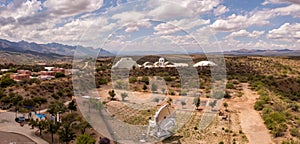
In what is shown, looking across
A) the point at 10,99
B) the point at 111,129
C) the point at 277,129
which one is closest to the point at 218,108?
the point at 277,129

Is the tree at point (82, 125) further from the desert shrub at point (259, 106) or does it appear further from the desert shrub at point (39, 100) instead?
the desert shrub at point (259, 106)

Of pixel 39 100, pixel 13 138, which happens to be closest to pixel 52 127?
pixel 13 138

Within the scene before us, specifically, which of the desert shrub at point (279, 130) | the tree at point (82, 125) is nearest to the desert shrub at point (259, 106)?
the desert shrub at point (279, 130)

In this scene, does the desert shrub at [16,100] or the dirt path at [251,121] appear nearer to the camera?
the dirt path at [251,121]

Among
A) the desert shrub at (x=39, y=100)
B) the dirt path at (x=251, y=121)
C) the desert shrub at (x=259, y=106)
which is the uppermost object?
the desert shrub at (x=39, y=100)

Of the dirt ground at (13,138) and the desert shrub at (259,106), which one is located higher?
the desert shrub at (259,106)

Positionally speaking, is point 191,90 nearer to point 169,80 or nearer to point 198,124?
point 169,80

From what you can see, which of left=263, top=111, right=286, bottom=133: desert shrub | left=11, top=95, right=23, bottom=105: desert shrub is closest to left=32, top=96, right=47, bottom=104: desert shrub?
A: left=11, top=95, right=23, bottom=105: desert shrub
